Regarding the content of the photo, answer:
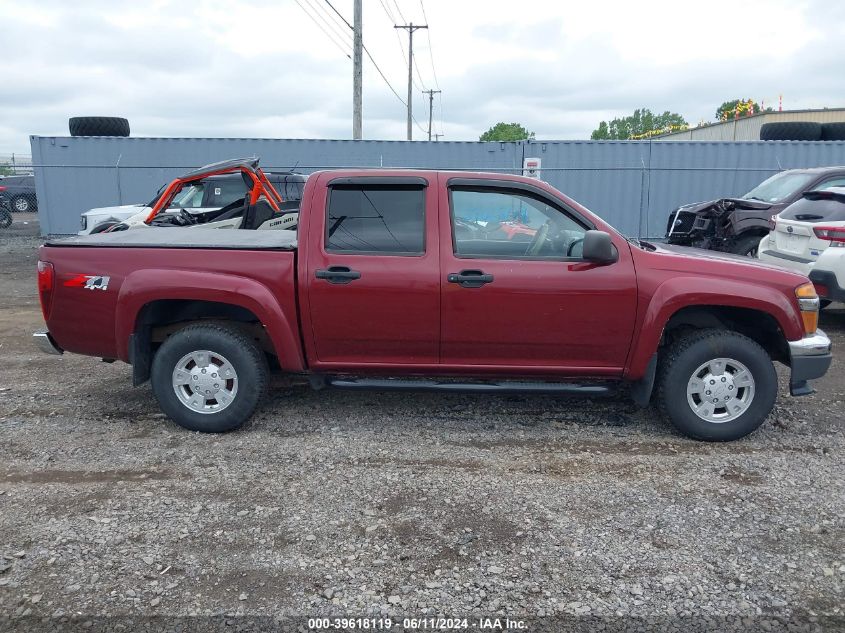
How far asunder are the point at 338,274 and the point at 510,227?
1.20 m

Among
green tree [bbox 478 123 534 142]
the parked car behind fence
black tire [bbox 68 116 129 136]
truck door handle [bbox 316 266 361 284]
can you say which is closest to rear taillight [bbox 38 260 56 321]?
truck door handle [bbox 316 266 361 284]

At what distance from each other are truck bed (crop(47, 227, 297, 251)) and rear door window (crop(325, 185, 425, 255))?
0.34 m

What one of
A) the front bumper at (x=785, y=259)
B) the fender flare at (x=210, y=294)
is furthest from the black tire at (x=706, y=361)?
the front bumper at (x=785, y=259)

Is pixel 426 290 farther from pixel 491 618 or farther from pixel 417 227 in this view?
pixel 491 618

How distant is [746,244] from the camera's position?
9.64 metres

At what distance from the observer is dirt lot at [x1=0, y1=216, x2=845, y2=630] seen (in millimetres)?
2990

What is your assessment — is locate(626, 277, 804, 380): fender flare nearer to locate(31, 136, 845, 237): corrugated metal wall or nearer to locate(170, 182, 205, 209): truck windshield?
locate(170, 182, 205, 209): truck windshield

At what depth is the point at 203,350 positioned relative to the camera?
472cm

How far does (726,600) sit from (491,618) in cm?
101

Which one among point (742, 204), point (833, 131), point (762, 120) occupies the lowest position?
point (742, 204)

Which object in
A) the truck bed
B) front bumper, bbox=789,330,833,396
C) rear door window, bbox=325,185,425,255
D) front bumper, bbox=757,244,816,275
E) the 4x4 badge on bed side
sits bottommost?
front bumper, bbox=789,330,833,396

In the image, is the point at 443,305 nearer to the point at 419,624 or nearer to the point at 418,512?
the point at 418,512

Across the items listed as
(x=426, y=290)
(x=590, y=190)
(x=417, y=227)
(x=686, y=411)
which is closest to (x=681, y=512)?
(x=686, y=411)

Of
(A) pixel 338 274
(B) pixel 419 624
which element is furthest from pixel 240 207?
(B) pixel 419 624
